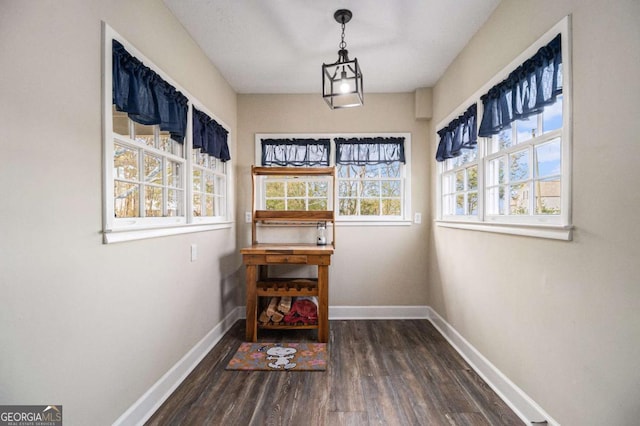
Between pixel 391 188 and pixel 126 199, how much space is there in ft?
9.15

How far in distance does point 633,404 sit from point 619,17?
1564 millimetres

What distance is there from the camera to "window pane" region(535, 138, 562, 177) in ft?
5.58

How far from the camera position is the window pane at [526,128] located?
188 centimetres

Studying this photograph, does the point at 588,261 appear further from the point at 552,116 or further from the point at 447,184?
the point at 447,184

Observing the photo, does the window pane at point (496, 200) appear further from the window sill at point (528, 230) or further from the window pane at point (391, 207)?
the window pane at point (391, 207)

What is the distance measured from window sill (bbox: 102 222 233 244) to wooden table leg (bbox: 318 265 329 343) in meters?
1.14

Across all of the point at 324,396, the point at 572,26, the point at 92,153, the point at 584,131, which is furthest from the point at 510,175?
the point at 92,153

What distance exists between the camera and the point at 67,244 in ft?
4.34

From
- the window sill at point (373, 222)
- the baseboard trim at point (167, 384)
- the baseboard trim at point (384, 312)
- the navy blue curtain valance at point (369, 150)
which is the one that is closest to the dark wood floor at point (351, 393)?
the baseboard trim at point (167, 384)

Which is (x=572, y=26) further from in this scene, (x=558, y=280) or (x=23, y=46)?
(x=23, y=46)

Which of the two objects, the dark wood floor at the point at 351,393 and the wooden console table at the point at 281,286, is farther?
the wooden console table at the point at 281,286

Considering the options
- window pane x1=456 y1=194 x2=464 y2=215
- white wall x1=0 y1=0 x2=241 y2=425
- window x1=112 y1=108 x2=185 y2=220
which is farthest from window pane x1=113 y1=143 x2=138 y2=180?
window pane x1=456 y1=194 x2=464 y2=215

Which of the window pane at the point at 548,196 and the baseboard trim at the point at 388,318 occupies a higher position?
the window pane at the point at 548,196

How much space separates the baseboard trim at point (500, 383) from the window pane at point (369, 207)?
1.42 m
